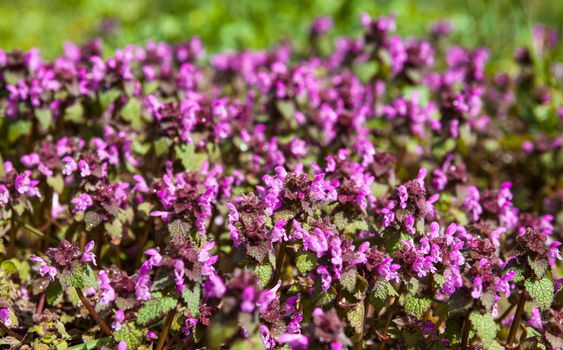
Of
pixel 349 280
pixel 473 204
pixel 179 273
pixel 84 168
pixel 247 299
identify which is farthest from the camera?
pixel 473 204

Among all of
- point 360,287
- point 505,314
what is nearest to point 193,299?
point 360,287

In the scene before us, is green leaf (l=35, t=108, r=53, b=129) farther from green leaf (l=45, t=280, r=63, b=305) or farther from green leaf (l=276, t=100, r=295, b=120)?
green leaf (l=276, t=100, r=295, b=120)

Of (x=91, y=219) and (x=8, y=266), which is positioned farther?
(x=8, y=266)

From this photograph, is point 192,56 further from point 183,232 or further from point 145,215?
point 183,232

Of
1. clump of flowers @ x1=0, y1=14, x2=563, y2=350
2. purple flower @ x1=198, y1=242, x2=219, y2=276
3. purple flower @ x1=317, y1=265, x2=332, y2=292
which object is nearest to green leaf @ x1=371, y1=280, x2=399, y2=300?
clump of flowers @ x1=0, y1=14, x2=563, y2=350

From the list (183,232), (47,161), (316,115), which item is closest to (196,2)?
(316,115)

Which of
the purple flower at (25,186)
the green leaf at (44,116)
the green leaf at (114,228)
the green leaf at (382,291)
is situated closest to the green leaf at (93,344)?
the green leaf at (114,228)

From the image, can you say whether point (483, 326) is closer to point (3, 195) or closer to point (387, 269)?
point (387, 269)
